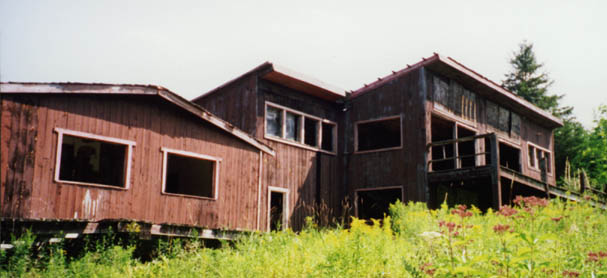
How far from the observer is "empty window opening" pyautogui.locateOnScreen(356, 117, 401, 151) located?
Answer: 63.1ft

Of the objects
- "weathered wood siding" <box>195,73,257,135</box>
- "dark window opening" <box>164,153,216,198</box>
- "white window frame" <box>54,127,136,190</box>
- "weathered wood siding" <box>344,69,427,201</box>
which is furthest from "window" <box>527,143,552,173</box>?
"white window frame" <box>54,127,136,190</box>

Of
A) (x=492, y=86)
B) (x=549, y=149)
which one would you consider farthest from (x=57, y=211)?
(x=549, y=149)

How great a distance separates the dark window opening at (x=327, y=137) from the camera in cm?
1862

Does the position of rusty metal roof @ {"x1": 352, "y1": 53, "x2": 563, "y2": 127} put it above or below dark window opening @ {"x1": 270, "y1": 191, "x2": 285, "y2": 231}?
above

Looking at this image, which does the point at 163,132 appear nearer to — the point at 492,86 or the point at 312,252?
the point at 312,252

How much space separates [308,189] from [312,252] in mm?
8651

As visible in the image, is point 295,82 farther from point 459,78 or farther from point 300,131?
point 459,78

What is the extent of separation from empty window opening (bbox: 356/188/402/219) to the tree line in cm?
1944

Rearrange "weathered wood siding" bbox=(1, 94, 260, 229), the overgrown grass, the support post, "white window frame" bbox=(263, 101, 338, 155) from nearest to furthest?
1. the overgrown grass
2. "weathered wood siding" bbox=(1, 94, 260, 229)
3. the support post
4. "white window frame" bbox=(263, 101, 338, 155)

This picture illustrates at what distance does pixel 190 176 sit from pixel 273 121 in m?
3.81

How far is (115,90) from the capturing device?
11.6 m

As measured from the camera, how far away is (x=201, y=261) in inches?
358

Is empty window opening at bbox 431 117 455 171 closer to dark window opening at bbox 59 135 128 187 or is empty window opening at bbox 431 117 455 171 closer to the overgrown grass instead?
the overgrown grass

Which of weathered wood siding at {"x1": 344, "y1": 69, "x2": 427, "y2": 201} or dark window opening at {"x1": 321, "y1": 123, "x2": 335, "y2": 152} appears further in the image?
dark window opening at {"x1": 321, "y1": 123, "x2": 335, "y2": 152}
